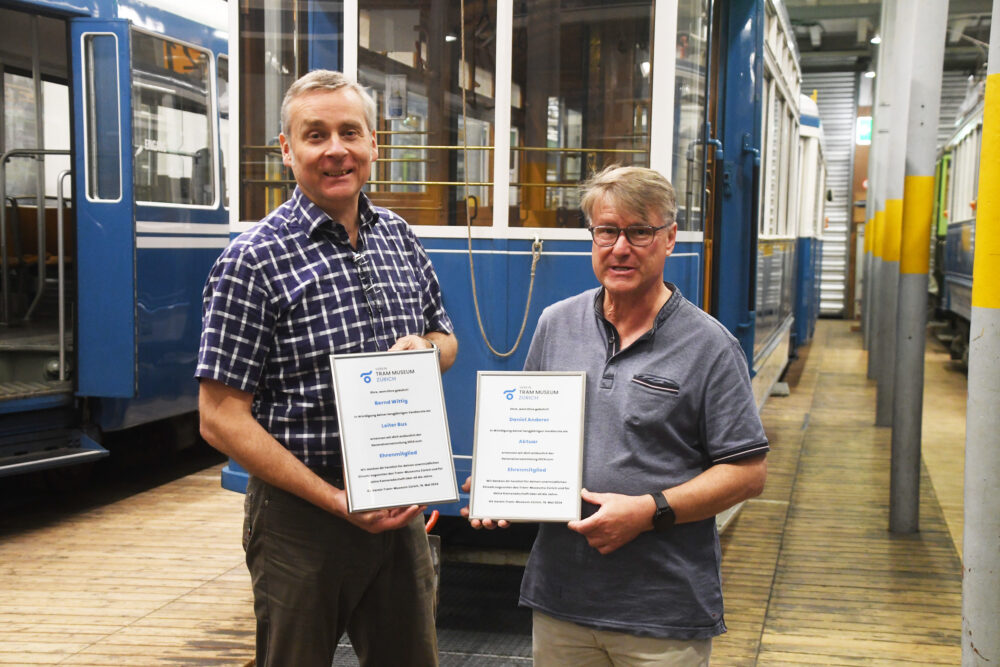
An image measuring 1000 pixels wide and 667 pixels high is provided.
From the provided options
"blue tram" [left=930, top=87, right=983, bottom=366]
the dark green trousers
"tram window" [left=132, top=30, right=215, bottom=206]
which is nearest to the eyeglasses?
the dark green trousers

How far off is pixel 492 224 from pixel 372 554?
1.90m

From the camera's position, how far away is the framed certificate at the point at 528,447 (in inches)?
80.6

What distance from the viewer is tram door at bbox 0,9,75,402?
6.30m

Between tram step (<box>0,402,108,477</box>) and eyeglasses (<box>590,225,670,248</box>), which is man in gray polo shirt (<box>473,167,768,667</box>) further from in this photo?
tram step (<box>0,402,108,477</box>)

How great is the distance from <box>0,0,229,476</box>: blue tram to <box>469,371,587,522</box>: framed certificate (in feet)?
14.0

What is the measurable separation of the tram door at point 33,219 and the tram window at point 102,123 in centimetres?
21

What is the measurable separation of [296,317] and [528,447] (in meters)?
0.53

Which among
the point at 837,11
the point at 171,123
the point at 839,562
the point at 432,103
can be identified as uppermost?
the point at 837,11

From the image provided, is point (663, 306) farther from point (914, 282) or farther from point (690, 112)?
point (914, 282)

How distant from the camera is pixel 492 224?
158 inches

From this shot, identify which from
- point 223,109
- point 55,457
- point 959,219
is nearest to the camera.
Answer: point 55,457

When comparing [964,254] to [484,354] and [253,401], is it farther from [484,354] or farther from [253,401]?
[253,401]

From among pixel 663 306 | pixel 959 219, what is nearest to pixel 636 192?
pixel 663 306

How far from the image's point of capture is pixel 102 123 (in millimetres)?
6086
